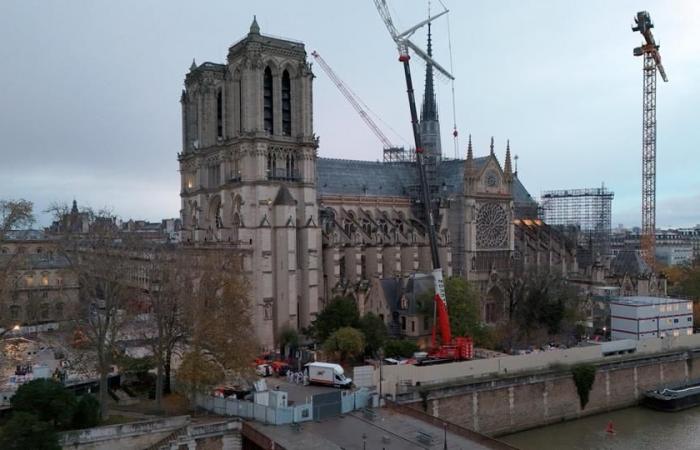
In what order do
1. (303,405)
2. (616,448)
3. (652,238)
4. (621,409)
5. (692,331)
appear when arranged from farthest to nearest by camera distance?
(652,238)
(692,331)
(621,409)
(616,448)
(303,405)

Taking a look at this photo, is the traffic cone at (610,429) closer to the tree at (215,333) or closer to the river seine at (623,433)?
the river seine at (623,433)

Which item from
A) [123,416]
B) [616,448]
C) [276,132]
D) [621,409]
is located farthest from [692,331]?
[123,416]

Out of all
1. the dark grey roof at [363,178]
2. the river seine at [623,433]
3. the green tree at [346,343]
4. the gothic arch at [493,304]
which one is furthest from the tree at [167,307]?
the gothic arch at [493,304]

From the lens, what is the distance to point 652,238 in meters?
95.4

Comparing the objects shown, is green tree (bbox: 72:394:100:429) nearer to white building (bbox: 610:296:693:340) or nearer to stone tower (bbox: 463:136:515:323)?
stone tower (bbox: 463:136:515:323)

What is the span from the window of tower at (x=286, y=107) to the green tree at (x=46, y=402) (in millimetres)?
34444

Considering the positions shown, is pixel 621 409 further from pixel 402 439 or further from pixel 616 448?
pixel 402 439

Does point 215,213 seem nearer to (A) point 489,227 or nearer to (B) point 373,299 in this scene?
(B) point 373,299

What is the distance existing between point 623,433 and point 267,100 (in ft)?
129

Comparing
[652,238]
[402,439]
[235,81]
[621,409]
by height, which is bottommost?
[621,409]

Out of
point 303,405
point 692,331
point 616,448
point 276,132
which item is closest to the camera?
point 303,405

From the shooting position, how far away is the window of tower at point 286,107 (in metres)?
59.8

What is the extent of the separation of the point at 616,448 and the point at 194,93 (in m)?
50.0

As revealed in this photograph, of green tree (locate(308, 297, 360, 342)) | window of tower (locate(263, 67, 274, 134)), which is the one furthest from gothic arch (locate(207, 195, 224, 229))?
green tree (locate(308, 297, 360, 342))
